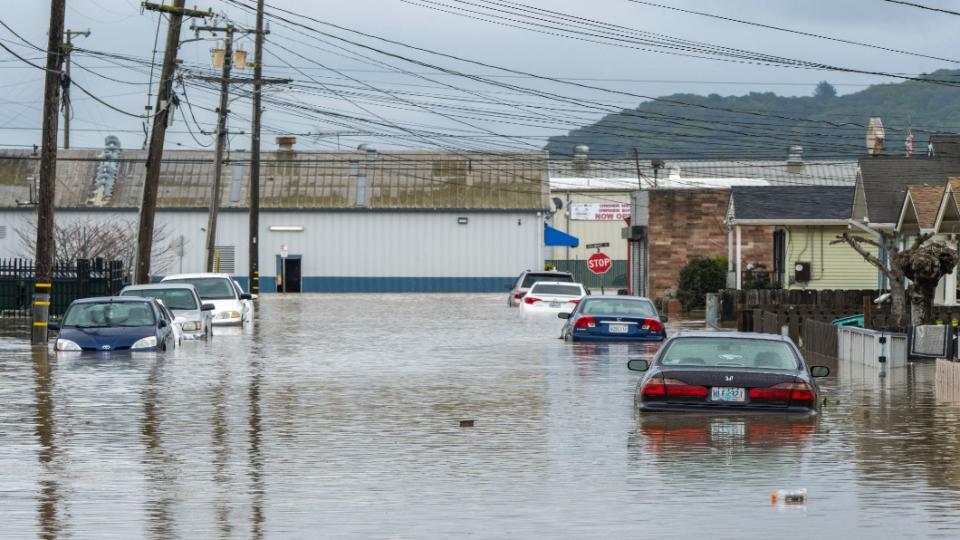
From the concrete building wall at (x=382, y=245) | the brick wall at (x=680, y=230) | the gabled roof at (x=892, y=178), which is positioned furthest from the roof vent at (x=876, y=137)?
the concrete building wall at (x=382, y=245)

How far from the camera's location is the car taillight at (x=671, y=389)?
747 inches

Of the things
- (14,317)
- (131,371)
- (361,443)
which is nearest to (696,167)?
(14,317)

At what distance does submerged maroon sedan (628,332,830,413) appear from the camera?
1886 centimetres

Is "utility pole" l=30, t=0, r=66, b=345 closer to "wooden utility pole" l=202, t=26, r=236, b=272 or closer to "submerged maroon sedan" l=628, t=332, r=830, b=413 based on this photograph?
"submerged maroon sedan" l=628, t=332, r=830, b=413

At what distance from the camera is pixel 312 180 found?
322 ft

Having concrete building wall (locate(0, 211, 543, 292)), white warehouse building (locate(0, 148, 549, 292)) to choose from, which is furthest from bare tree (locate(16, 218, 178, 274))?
concrete building wall (locate(0, 211, 543, 292))

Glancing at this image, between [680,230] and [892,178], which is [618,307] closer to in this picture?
[892,178]

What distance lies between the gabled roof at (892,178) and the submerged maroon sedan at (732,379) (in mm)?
27184

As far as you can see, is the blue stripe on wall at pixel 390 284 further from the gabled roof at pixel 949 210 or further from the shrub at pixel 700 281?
the gabled roof at pixel 949 210

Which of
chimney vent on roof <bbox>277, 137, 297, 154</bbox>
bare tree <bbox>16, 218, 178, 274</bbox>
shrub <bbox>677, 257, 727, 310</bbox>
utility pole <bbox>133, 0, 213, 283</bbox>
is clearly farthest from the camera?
chimney vent on roof <bbox>277, 137, 297, 154</bbox>

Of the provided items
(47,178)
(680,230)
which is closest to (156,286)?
(47,178)

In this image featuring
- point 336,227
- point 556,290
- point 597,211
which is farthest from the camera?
point 597,211

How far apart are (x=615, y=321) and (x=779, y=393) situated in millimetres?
18660

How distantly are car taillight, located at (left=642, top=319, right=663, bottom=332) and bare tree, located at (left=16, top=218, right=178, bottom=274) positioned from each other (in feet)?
137
